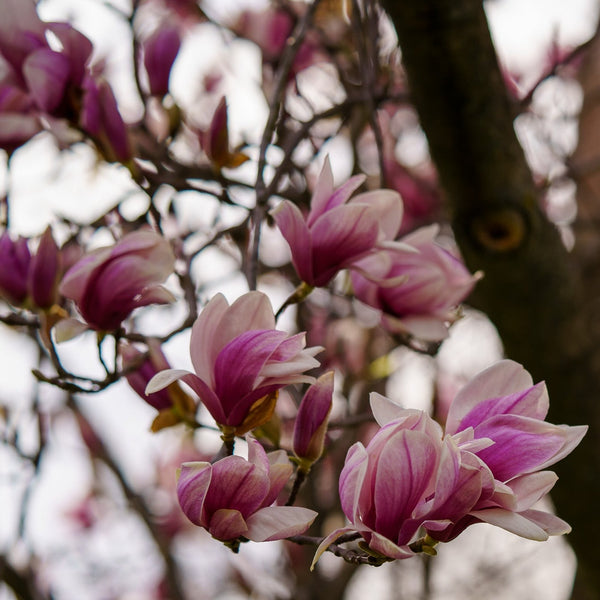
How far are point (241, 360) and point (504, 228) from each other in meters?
0.51

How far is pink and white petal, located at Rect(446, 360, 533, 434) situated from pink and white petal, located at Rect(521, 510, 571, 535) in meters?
0.07

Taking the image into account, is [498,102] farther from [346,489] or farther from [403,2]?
[346,489]

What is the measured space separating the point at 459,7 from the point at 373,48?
0.12 metres

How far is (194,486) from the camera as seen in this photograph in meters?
0.42

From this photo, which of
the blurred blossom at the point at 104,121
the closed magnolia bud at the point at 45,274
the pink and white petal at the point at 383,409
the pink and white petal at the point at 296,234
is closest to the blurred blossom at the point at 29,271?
the closed magnolia bud at the point at 45,274

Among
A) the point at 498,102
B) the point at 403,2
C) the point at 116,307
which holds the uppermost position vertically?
the point at 403,2

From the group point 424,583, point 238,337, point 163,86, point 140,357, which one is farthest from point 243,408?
point 424,583

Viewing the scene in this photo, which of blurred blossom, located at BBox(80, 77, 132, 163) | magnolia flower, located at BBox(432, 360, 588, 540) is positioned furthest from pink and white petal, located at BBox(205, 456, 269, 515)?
blurred blossom, located at BBox(80, 77, 132, 163)

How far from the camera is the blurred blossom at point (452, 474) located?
0.38 metres

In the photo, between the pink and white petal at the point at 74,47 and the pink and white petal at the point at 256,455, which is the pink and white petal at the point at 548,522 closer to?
the pink and white petal at the point at 256,455

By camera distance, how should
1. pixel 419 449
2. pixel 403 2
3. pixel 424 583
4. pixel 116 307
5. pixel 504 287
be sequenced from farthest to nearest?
pixel 424 583 → pixel 504 287 → pixel 403 2 → pixel 116 307 → pixel 419 449

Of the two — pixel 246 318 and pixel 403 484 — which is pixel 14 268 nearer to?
pixel 246 318

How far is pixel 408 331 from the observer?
0.64 m

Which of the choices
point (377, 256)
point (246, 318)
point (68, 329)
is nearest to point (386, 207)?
point (377, 256)
